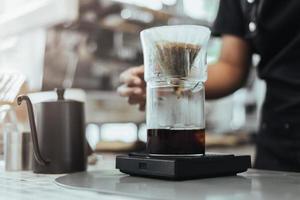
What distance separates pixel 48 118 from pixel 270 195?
20.0 inches

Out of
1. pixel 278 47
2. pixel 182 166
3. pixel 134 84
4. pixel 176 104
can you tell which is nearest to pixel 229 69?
pixel 278 47

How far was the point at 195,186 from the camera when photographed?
67cm

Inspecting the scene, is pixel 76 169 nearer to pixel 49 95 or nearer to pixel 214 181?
pixel 49 95

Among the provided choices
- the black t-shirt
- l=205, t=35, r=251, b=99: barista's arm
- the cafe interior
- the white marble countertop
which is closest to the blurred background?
the cafe interior

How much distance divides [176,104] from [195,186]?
0.21 metres

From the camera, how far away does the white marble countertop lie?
1.95 ft

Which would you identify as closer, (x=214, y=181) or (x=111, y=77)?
(x=214, y=181)

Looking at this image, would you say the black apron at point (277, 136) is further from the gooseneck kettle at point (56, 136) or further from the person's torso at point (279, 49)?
the gooseneck kettle at point (56, 136)

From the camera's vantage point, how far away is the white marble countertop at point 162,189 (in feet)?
1.95

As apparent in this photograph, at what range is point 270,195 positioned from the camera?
60 cm

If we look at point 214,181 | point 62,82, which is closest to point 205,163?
point 214,181

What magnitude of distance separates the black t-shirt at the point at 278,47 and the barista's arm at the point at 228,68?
0.33ft

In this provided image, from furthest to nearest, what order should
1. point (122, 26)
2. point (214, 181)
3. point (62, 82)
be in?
point (122, 26)
point (62, 82)
point (214, 181)

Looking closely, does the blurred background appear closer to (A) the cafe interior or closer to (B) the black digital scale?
(A) the cafe interior
